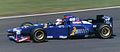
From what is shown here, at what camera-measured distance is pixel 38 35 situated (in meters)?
13.6

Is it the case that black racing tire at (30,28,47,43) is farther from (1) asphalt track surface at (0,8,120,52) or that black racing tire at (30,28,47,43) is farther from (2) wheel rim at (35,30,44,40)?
(1) asphalt track surface at (0,8,120,52)

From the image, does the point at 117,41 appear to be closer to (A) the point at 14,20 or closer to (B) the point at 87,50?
(B) the point at 87,50

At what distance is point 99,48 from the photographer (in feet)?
42.0

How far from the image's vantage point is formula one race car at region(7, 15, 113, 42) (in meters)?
13.5

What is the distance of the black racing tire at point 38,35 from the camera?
13.4 m

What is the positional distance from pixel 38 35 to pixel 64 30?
100cm

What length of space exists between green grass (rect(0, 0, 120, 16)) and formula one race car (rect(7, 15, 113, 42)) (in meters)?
5.36

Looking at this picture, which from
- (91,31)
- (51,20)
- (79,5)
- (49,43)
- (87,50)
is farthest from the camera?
(79,5)

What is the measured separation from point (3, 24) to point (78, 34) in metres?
3.96

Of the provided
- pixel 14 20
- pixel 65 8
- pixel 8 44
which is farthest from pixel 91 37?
pixel 65 8

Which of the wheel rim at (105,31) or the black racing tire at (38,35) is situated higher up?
the black racing tire at (38,35)

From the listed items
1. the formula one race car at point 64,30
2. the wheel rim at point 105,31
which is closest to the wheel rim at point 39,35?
the formula one race car at point 64,30

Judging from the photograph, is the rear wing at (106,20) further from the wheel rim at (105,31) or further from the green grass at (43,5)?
the green grass at (43,5)

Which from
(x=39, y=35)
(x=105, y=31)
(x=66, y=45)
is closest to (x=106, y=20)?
(x=105, y=31)
